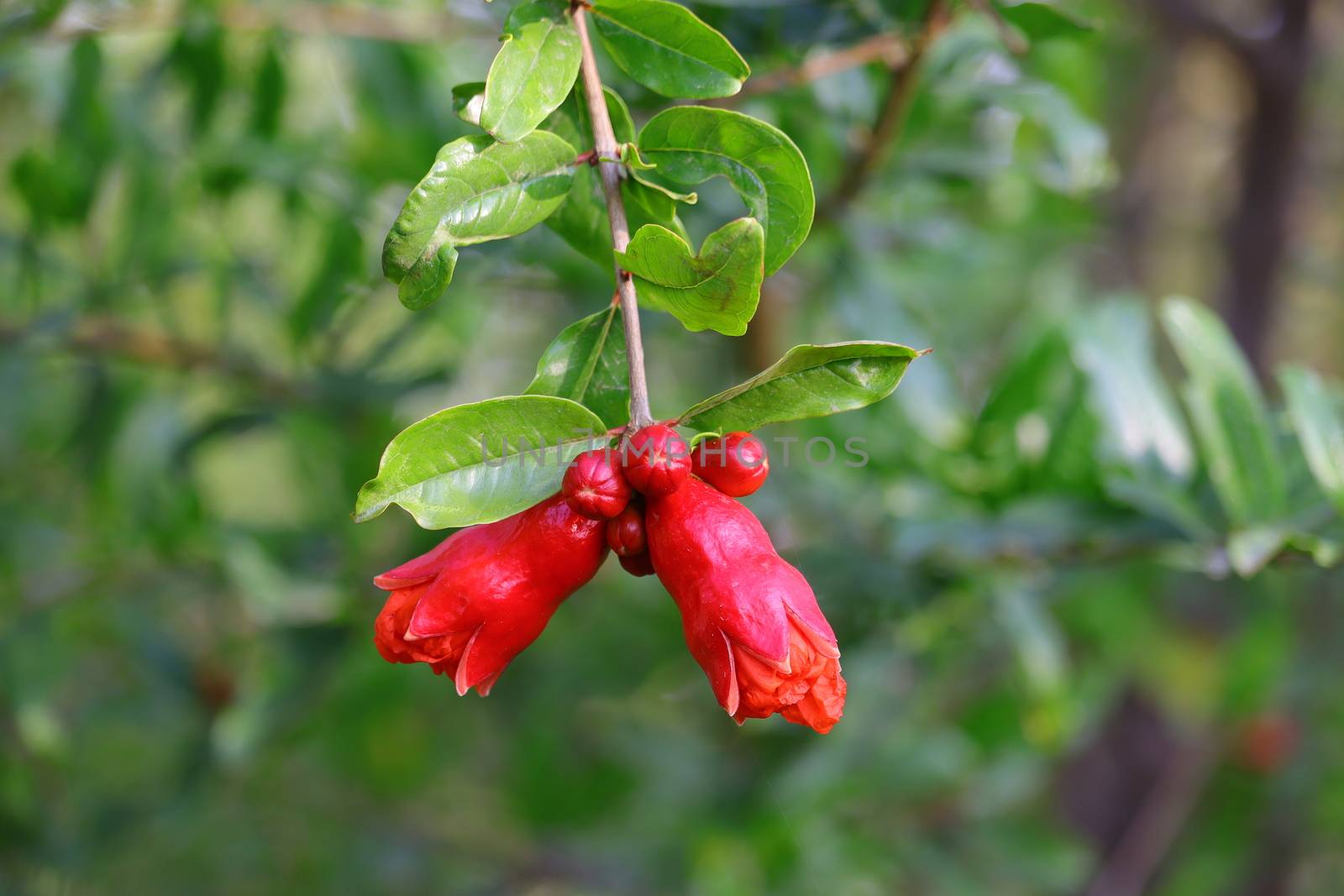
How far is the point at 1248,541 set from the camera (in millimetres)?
850

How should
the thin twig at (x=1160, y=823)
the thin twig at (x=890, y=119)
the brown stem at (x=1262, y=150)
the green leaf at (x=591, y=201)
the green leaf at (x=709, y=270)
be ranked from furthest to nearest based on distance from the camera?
the thin twig at (x=1160, y=823)
the brown stem at (x=1262, y=150)
the thin twig at (x=890, y=119)
the green leaf at (x=591, y=201)
the green leaf at (x=709, y=270)

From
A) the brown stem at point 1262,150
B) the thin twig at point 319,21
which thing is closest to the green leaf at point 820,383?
the thin twig at point 319,21

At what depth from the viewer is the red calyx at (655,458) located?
53cm

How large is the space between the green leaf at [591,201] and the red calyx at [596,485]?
114 mm

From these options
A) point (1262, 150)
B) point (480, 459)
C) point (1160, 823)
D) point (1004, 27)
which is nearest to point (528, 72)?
point (480, 459)

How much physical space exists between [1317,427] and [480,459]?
2.20 ft

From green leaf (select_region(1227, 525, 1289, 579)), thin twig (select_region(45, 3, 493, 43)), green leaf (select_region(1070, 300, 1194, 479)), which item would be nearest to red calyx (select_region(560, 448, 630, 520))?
green leaf (select_region(1227, 525, 1289, 579))

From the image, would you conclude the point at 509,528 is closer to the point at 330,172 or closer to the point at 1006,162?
the point at 330,172

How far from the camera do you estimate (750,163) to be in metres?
0.56

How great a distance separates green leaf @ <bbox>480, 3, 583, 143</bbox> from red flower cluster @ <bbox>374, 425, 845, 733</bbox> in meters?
0.16

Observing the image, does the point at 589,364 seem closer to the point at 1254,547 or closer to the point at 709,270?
the point at 709,270

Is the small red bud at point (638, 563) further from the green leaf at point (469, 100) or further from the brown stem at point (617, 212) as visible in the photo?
the green leaf at point (469, 100)

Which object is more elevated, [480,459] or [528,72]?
[528,72]

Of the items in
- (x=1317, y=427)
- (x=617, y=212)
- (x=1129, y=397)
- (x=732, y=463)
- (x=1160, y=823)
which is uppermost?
(x=617, y=212)
